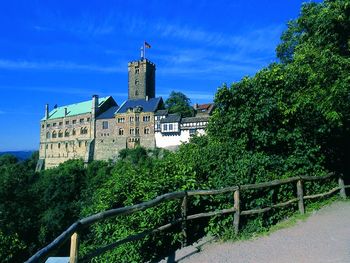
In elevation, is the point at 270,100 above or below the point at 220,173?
above

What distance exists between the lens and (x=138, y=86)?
3290 inches

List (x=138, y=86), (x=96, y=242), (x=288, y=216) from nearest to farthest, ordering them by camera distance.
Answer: (x=96, y=242) < (x=288, y=216) < (x=138, y=86)

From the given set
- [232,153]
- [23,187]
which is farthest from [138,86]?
[232,153]

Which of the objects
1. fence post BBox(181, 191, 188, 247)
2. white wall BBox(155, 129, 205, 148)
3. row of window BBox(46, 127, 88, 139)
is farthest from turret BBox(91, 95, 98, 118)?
fence post BBox(181, 191, 188, 247)

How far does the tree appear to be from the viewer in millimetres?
77625

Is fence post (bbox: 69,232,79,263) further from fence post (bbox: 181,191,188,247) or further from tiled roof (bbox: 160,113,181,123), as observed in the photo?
tiled roof (bbox: 160,113,181,123)

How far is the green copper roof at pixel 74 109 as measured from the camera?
290 feet

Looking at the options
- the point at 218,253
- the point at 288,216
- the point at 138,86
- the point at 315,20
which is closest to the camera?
the point at 218,253

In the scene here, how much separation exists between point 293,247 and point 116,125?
247 ft

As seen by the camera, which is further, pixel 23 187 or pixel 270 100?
pixel 23 187

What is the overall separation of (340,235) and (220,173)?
3645mm

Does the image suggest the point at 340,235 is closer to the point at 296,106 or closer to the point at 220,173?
the point at 220,173

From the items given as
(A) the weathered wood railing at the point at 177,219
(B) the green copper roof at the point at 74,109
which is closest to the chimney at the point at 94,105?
(B) the green copper roof at the point at 74,109

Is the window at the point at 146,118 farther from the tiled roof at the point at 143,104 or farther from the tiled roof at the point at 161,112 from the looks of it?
the tiled roof at the point at 161,112
